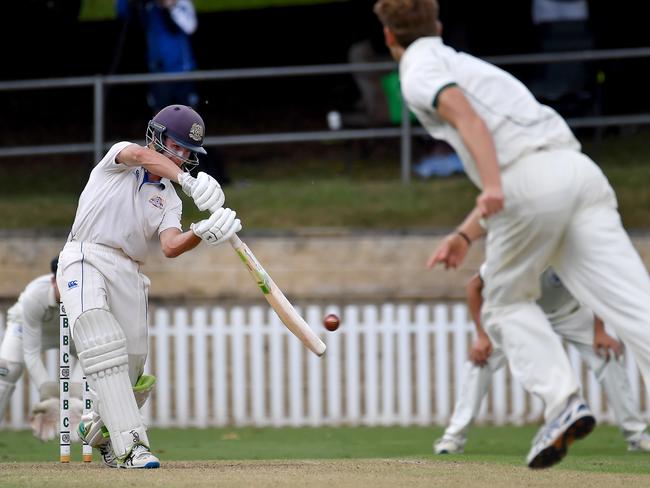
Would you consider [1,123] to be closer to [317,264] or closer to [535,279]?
[317,264]

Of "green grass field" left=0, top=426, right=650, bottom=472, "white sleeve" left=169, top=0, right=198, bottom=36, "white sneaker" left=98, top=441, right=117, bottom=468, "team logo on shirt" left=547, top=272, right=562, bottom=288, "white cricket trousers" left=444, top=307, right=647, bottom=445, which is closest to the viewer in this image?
"white sneaker" left=98, top=441, right=117, bottom=468

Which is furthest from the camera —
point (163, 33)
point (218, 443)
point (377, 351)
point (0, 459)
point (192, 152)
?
point (163, 33)

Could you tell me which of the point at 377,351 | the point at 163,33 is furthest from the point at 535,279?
the point at 163,33

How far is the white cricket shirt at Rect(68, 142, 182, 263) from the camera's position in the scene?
7.76 meters

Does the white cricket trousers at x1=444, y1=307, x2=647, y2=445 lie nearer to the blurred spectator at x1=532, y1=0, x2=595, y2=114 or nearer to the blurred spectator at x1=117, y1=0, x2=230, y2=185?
the blurred spectator at x1=532, y1=0, x2=595, y2=114

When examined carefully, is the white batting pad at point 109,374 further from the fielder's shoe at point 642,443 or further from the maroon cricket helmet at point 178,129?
the fielder's shoe at point 642,443

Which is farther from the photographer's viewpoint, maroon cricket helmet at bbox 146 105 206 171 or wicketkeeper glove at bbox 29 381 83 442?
wicketkeeper glove at bbox 29 381 83 442

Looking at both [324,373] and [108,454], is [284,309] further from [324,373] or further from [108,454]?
[324,373]

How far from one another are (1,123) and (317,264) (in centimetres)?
639

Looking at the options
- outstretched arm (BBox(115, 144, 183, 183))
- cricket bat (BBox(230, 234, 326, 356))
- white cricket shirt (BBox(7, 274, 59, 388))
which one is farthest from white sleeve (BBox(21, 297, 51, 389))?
cricket bat (BBox(230, 234, 326, 356))

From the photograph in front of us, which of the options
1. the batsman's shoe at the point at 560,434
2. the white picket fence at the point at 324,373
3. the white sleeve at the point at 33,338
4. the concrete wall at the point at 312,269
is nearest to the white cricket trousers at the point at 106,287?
the white sleeve at the point at 33,338

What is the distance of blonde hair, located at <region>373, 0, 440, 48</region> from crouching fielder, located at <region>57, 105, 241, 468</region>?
1.54 metres

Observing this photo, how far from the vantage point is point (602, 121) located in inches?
557

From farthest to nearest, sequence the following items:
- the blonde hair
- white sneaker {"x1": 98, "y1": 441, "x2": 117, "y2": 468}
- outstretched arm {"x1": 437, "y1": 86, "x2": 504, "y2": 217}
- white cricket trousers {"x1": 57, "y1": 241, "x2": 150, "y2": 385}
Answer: white sneaker {"x1": 98, "y1": 441, "x2": 117, "y2": 468} < white cricket trousers {"x1": 57, "y1": 241, "x2": 150, "y2": 385} < the blonde hair < outstretched arm {"x1": 437, "y1": 86, "x2": 504, "y2": 217}
